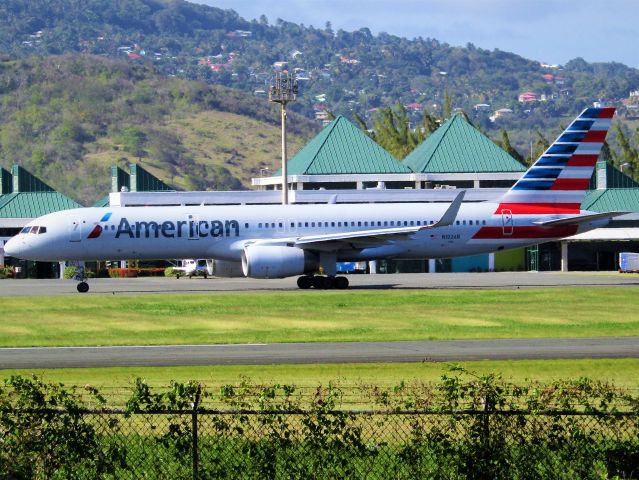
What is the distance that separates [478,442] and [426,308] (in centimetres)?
2997

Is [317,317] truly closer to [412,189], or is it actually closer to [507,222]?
[507,222]

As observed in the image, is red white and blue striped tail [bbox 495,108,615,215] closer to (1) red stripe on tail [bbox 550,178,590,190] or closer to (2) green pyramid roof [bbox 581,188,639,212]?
(1) red stripe on tail [bbox 550,178,590,190]

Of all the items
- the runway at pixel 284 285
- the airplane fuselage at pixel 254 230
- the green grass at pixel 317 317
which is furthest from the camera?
the runway at pixel 284 285

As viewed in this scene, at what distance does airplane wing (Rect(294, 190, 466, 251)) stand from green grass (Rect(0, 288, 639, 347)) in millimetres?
4134

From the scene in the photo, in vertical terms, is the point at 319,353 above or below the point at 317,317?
below

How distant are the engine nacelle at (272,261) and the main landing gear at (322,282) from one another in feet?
5.70

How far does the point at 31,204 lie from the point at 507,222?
2005 inches

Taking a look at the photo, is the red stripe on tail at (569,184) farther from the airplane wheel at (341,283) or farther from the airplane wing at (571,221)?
the airplane wheel at (341,283)

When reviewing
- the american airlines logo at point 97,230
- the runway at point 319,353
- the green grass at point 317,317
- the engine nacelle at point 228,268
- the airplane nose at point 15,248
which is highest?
the american airlines logo at point 97,230

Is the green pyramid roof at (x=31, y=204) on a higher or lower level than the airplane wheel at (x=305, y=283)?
higher

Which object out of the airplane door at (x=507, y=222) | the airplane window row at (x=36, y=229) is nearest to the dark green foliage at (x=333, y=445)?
the airplane window row at (x=36, y=229)

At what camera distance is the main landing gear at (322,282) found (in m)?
59.2


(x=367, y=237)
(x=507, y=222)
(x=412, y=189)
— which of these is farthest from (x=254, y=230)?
(x=412, y=189)

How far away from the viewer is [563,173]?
200 feet
